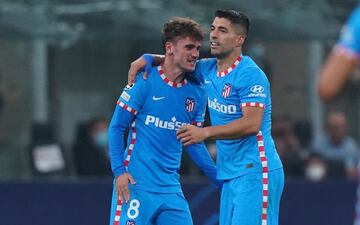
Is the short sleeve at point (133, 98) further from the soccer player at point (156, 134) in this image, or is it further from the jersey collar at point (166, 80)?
the jersey collar at point (166, 80)

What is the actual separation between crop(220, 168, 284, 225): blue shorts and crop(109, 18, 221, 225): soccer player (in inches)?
13.7

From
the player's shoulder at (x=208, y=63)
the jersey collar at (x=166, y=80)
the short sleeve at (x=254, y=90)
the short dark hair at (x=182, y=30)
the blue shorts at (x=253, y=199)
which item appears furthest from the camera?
the player's shoulder at (x=208, y=63)

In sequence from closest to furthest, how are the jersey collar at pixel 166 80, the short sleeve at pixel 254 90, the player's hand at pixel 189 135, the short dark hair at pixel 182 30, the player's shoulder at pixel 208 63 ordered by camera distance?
the player's hand at pixel 189 135 < the short sleeve at pixel 254 90 < the short dark hair at pixel 182 30 < the jersey collar at pixel 166 80 < the player's shoulder at pixel 208 63

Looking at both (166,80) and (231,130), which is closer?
(231,130)

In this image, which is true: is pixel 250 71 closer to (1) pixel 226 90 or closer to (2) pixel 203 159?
(1) pixel 226 90

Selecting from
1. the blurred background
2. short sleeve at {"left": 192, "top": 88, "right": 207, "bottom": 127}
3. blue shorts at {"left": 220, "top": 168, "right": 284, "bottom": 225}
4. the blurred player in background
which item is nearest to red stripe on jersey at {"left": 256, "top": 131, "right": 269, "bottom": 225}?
blue shorts at {"left": 220, "top": 168, "right": 284, "bottom": 225}

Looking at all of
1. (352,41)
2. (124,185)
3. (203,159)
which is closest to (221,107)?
(203,159)

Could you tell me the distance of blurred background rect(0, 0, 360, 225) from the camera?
11.9 metres

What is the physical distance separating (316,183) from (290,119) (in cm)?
192

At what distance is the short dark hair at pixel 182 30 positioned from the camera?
7160 mm

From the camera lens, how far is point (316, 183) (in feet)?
35.0

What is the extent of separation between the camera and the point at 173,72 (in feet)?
23.8

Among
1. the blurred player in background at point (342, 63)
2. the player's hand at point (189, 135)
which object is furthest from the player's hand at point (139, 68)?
the blurred player in background at point (342, 63)

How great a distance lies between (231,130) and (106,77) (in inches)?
252
